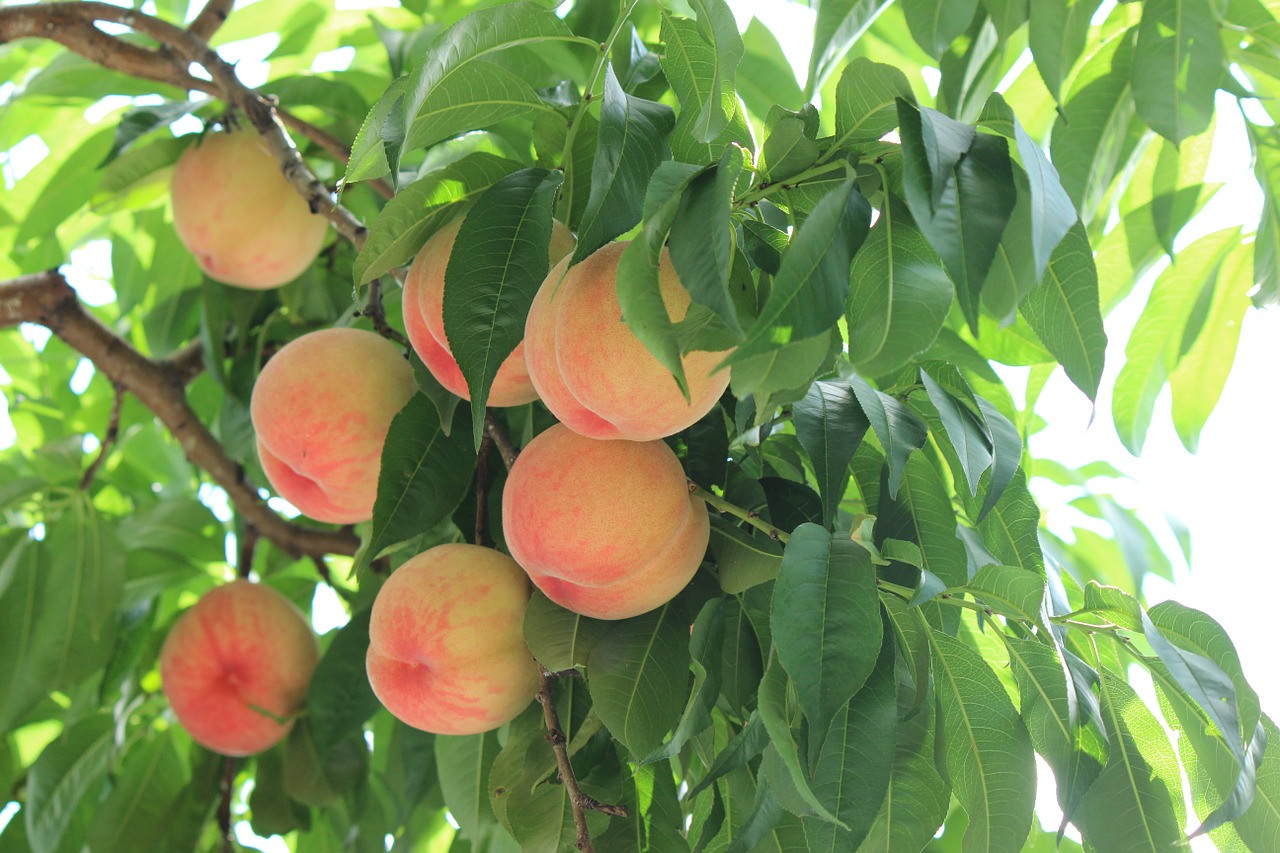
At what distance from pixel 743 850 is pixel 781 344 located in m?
0.47

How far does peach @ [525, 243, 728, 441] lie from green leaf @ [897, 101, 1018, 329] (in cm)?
23

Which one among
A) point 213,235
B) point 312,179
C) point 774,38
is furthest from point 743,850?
point 213,235

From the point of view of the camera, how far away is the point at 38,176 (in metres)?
2.17

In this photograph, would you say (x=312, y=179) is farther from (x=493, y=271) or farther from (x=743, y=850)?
(x=743, y=850)

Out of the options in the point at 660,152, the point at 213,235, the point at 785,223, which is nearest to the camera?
the point at 660,152

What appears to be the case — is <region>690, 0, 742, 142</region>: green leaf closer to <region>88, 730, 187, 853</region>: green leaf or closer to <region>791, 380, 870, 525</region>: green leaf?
<region>791, 380, 870, 525</region>: green leaf

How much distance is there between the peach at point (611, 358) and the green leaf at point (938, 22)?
49cm

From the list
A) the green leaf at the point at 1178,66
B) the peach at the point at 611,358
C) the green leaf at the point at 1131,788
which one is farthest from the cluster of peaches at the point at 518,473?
the green leaf at the point at 1178,66

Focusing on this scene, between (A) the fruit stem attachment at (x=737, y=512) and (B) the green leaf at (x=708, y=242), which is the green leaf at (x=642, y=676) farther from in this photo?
(B) the green leaf at (x=708, y=242)

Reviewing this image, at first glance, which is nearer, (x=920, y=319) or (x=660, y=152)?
(x=920, y=319)

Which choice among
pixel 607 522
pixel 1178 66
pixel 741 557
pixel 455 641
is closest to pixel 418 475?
pixel 455 641

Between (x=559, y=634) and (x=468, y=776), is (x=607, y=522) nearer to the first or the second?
(x=559, y=634)

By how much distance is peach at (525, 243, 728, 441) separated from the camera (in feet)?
3.10

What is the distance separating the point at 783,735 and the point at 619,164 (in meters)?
0.47
